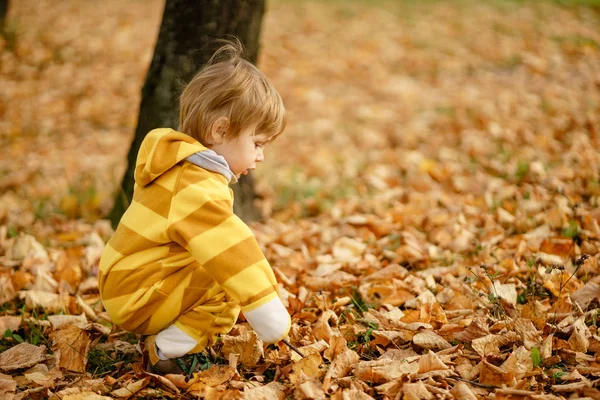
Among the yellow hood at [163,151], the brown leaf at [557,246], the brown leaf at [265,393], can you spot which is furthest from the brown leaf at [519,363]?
the yellow hood at [163,151]

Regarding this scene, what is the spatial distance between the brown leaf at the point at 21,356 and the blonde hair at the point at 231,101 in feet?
3.66

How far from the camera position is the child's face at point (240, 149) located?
6.55 feet

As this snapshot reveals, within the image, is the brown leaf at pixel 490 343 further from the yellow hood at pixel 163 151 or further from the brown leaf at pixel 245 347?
the yellow hood at pixel 163 151

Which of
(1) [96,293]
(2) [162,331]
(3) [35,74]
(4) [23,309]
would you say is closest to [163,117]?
(1) [96,293]

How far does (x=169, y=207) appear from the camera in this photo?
6.16 ft

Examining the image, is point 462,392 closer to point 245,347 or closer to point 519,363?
point 519,363

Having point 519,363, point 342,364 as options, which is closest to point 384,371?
point 342,364

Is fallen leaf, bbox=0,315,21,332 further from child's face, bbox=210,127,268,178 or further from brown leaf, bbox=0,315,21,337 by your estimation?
child's face, bbox=210,127,268,178

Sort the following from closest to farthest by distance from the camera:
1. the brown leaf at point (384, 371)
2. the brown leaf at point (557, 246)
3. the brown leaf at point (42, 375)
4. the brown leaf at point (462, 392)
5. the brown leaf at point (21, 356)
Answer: the brown leaf at point (462, 392)
the brown leaf at point (384, 371)
the brown leaf at point (42, 375)
the brown leaf at point (21, 356)
the brown leaf at point (557, 246)

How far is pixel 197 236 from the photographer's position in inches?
70.4

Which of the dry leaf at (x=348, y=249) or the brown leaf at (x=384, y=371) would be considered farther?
the dry leaf at (x=348, y=249)

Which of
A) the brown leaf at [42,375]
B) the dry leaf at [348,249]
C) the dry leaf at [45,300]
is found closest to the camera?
the brown leaf at [42,375]

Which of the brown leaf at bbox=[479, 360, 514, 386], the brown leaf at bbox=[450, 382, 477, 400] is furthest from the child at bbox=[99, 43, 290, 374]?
the brown leaf at bbox=[479, 360, 514, 386]

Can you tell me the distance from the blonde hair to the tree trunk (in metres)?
0.95
